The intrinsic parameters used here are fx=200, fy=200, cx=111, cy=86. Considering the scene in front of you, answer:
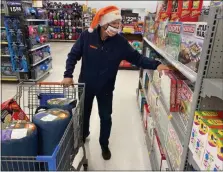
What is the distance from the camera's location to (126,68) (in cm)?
629

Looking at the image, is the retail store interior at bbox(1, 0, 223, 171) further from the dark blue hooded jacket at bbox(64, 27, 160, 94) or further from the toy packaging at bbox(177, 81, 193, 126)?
the dark blue hooded jacket at bbox(64, 27, 160, 94)

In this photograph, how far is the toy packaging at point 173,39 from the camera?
156 centimetres

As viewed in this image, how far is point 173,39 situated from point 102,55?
26.1 inches

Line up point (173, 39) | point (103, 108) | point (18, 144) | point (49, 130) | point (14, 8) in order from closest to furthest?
point (18, 144) < point (49, 130) < point (173, 39) < point (103, 108) < point (14, 8)

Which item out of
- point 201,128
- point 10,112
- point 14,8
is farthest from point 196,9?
point 14,8

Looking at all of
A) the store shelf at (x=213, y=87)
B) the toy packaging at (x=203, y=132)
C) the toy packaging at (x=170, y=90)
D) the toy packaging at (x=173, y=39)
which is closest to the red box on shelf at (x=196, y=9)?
the toy packaging at (x=173, y=39)

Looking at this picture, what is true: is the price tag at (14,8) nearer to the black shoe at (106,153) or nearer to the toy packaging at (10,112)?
the toy packaging at (10,112)

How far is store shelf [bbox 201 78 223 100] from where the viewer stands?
83 centimetres

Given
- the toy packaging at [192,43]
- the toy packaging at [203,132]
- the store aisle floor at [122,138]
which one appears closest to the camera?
the toy packaging at [203,132]

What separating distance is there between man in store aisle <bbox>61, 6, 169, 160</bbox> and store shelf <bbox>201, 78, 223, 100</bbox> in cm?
93

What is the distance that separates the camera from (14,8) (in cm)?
403

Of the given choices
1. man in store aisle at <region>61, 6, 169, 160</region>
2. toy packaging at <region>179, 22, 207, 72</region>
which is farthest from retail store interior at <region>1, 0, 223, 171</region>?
man in store aisle at <region>61, 6, 169, 160</region>

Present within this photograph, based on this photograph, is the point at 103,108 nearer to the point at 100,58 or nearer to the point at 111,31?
the point at 100,58

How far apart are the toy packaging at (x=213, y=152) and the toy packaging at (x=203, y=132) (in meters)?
0.03
